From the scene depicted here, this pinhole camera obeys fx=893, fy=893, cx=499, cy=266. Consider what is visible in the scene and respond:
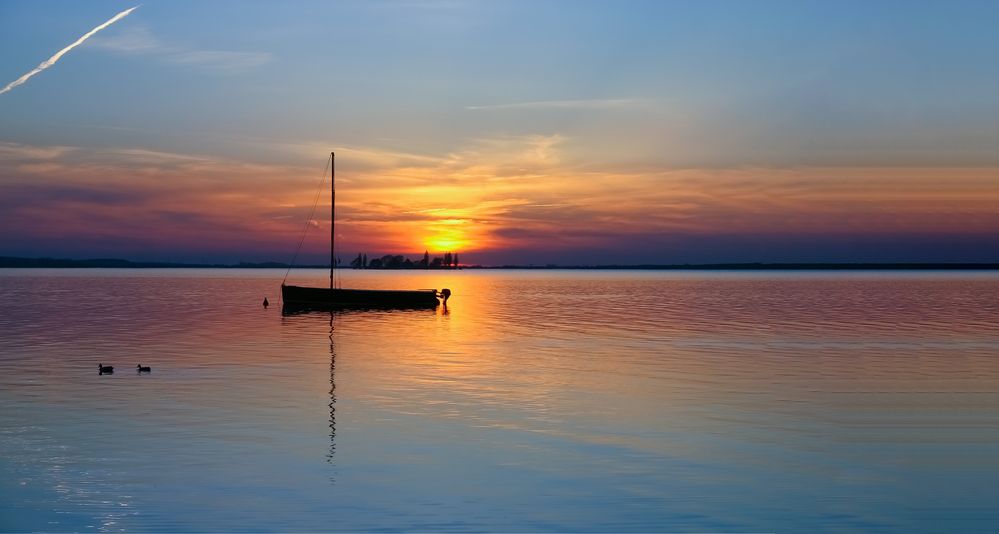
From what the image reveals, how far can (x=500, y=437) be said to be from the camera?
23.5 metres

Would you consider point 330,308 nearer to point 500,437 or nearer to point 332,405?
point 332,405

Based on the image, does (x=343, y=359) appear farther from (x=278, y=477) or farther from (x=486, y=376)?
(x=278, y=477)

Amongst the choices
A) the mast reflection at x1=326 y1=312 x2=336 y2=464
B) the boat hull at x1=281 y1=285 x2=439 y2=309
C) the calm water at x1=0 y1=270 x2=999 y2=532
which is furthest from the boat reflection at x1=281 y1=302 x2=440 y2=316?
the mast reflection at x1=326 y1=312 x2=336 y2=464

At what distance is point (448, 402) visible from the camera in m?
29.4

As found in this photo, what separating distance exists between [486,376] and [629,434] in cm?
1315

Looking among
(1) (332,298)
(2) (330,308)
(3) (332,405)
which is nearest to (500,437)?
(3) (332,405)

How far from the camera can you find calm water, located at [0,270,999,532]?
16.8 meters

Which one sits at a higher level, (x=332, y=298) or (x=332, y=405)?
(x=332, y=298)

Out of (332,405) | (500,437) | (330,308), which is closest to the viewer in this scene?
(500,437)

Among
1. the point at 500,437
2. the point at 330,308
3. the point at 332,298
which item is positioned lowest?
the point at 500,437

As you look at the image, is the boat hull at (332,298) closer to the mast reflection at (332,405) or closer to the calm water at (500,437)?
the calm water at (500,437)

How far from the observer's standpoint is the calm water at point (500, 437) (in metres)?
16.8

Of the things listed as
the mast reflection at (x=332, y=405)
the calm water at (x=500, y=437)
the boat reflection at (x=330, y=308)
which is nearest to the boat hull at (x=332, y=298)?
the boat reflection at (x=330, y=308)

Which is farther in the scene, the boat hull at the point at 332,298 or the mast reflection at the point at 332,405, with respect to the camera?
the boat hull at the point at 332,298
